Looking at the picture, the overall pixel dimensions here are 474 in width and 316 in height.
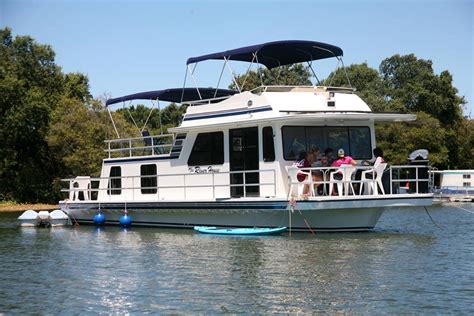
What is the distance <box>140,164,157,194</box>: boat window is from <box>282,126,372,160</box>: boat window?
203 inches

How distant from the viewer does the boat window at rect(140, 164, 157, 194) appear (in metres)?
22.7

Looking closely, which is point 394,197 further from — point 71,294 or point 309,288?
point 71,294

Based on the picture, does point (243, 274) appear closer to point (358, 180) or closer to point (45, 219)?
point (358, 180)

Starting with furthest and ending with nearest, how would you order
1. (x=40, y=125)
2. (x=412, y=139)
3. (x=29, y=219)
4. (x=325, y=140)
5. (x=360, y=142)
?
(x=412, y=139) → (x=40, y=125) → (x=29, y=219) → (x=360, y=142) → (x=325, y=140)

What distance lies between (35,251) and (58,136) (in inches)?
1047

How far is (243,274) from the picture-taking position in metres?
13.5

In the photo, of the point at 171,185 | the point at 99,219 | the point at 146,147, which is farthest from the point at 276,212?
the point at 99,219

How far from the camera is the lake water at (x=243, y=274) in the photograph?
11.1 m

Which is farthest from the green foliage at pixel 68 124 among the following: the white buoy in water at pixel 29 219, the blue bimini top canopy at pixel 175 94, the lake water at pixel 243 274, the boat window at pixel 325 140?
the lake water at pixel 243 274

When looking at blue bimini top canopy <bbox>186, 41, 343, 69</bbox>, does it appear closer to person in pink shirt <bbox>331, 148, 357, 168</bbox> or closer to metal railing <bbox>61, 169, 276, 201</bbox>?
metal railing <bbox>61, 169, 276, 201</bbox>

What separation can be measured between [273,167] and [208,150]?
254 centimetres

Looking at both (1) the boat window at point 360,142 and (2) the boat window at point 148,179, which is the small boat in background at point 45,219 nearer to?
(2) the boat window at point 148,179

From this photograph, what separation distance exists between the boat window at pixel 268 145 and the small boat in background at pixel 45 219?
8.71 m

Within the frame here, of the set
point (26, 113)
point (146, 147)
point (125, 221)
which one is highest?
point (26, 113)
